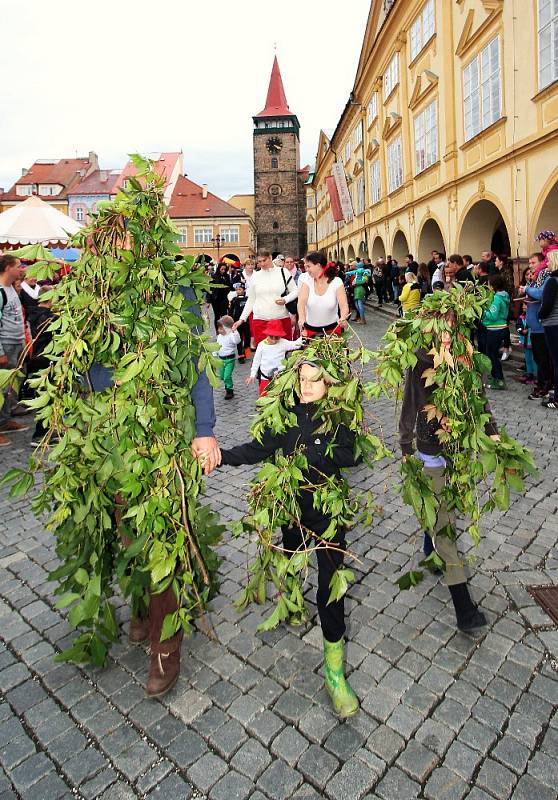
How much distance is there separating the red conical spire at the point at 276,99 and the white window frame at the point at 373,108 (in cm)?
5331

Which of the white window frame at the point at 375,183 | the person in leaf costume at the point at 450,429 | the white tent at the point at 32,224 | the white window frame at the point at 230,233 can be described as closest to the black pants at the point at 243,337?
the white tent at the point at 32,224

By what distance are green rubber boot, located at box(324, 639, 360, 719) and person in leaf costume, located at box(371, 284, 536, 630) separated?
86 centimetres

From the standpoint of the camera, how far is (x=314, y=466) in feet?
9.60

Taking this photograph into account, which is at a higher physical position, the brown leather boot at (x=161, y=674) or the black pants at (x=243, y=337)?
the black pants at (x=243, y=337)

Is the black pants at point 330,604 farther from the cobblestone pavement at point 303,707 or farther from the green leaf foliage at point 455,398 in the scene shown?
the green leaf foliage at point 455,398

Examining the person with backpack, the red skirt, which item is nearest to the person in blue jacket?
the red skirt

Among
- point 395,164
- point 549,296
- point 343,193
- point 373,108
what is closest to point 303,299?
point 549,296

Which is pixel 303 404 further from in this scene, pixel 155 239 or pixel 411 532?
pixel 411 532

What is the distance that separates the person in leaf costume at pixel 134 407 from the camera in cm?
254

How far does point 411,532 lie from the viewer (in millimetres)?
4641

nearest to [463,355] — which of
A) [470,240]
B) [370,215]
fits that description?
[470,240]

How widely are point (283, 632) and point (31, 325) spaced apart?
7654 mm

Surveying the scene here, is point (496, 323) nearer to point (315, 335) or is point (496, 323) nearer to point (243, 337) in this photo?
point (315, 335)

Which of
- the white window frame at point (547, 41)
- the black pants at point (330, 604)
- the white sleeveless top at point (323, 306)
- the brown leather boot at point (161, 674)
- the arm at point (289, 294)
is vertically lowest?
the brown leather boot at point (161, 674)
